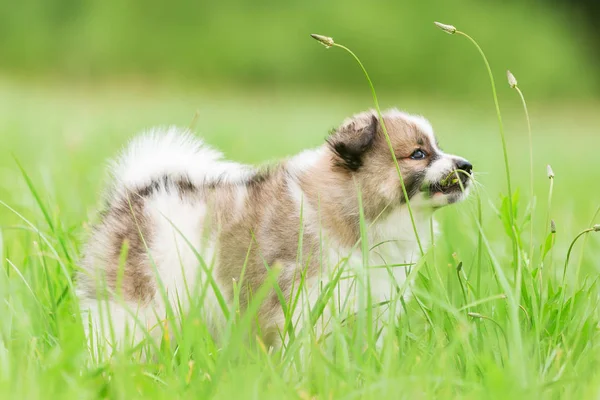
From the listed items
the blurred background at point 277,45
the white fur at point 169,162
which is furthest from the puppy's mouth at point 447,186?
the blurred background at point 277,45

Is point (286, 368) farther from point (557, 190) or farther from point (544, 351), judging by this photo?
point (557, 190)

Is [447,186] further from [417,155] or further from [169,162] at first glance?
[169,162]

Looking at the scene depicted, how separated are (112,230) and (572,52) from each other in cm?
1862

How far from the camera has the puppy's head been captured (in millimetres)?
2346

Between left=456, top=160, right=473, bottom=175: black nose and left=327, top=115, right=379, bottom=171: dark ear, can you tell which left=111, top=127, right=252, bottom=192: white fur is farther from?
left=456, top=160, right=473, bottom=175: black nose

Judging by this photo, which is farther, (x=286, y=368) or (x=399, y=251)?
(x=399, y=251)

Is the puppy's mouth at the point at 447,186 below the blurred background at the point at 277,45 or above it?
below

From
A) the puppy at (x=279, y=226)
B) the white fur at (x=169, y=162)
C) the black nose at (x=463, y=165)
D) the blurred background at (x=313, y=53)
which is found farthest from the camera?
the blurred background at (x=313, y=53)

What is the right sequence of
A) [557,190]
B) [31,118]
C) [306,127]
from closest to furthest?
1. [557,190]
2. [31,118]
3. [306,127]

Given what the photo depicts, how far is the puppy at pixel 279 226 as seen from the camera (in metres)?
2.25

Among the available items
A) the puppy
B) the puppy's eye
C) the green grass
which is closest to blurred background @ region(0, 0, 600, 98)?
the green grass

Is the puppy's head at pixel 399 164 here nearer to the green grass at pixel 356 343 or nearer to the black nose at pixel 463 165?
the black nose at pixel 463 165

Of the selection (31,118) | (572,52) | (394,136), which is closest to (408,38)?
(572,52)

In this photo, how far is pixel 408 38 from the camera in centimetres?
1828
